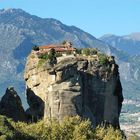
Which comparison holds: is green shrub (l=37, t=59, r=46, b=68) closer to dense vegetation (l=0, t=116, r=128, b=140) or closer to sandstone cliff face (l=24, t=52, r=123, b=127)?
sandstone cliff face (l=24, t=52, r=123, b=127)

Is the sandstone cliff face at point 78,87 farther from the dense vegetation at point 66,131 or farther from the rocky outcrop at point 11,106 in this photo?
A: the dense vegetation at point 66,131

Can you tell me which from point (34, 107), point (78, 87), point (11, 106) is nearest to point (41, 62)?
point (34, 107)

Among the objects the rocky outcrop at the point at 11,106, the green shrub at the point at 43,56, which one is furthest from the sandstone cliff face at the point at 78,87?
the rocky outcrop at the point at 11,106

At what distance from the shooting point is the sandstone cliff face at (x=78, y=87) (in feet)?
336

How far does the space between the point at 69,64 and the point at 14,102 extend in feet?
38.2

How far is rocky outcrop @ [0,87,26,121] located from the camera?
104 metres

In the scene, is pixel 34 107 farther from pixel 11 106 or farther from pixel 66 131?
pixel 66 131

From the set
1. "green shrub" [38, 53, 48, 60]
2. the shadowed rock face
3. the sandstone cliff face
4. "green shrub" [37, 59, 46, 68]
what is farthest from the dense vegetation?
"green shrub" [38, 53, 48, 60]

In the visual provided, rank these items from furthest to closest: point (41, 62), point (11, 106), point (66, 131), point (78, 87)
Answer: point (41, 62) → point (11, 106) → point (78, 87) → point (66, 131)

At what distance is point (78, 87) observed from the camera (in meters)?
104

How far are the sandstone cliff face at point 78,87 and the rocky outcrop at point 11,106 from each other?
12.1 feet

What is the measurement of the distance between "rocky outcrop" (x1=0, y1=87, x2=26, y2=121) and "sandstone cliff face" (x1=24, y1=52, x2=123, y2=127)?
12.1 ft

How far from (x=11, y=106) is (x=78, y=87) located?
38.0 feet

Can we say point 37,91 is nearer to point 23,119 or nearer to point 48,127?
point 23,119
